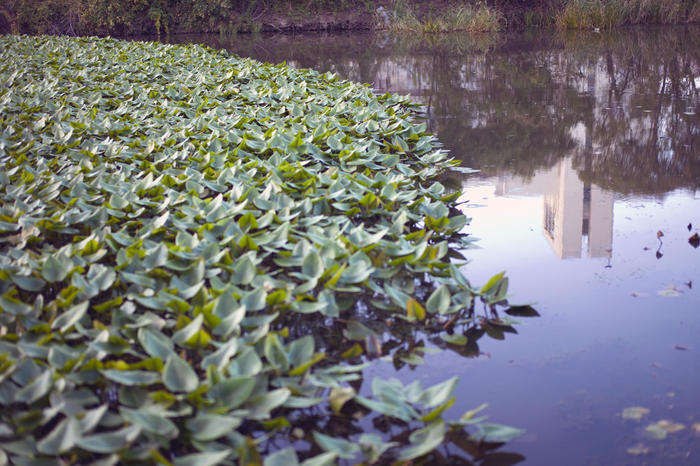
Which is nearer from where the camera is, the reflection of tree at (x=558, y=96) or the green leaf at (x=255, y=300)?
the green leaf at (x=255, y=300)

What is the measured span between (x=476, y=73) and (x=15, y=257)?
20.9 ft

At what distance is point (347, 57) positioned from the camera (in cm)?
1008

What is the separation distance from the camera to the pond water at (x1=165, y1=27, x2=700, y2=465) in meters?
1.47

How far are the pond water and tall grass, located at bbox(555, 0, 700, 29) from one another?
7.69 m

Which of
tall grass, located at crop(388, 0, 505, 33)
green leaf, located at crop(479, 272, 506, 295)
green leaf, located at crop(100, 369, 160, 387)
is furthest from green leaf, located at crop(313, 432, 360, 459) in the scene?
tall grass, located at crop(388, 0, 505, 33)

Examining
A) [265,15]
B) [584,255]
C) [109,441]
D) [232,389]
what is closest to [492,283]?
[584,255]

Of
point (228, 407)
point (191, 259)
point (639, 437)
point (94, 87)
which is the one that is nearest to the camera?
point (228, 407)

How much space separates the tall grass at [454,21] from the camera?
1403cm

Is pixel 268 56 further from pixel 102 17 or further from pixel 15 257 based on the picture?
pixel 15 257

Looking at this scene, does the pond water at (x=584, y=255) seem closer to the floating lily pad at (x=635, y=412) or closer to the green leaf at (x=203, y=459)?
the floating lily pad at (x=635, y=412)

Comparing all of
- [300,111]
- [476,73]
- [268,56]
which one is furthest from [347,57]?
[300,111]

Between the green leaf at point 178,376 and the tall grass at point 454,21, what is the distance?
557 inches

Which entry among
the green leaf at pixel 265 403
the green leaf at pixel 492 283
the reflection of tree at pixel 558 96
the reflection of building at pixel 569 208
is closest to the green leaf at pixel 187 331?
the green leaf at pixel 265 403

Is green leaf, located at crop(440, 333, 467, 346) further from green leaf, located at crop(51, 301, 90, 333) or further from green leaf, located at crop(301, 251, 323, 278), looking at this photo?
green leaf, located at crop(51, 301, 90, 333)
